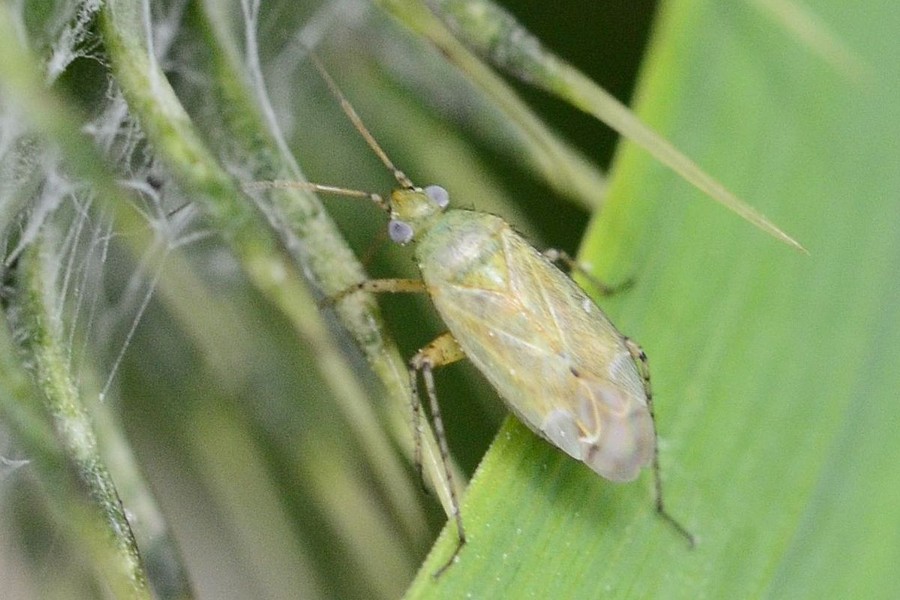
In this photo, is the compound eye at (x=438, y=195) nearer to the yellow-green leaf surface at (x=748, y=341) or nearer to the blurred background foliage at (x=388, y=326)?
the blurred background foliage at (x=388, y=326)

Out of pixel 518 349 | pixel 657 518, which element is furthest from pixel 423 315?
pixel 657 518

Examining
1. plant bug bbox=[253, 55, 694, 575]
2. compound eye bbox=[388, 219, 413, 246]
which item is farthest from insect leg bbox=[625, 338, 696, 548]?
compound eye bbox=[388, 219, 413, 246]

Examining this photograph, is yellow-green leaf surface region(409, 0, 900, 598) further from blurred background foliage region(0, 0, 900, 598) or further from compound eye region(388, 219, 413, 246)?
compound eye region(388, 219, 413, 246)

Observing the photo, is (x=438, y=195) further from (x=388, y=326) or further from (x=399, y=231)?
(x=388, y=326)

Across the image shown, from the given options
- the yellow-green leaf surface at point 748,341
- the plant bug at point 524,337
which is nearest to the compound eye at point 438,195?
the plant bug at point 524,337

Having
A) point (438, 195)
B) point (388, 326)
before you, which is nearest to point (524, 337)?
point (388, 326)

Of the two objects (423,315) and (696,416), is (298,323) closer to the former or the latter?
(696,416)
